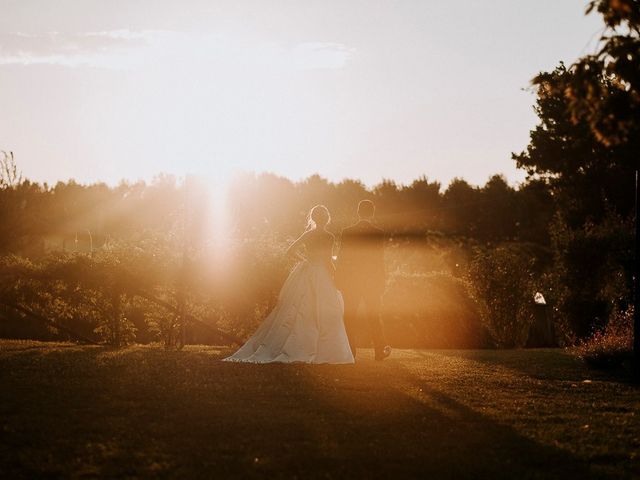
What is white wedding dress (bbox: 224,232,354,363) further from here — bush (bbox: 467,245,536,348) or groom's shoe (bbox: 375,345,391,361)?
bush (bbox: 467,245,536,348)

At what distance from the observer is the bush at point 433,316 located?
1099 inches

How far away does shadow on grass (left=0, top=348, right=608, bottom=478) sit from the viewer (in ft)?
21.3

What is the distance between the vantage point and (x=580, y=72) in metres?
7.50

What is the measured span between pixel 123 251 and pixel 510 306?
13574mm

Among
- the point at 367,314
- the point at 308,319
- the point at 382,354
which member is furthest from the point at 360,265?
the point at 382,354

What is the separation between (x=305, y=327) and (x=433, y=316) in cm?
1410

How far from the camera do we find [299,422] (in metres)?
8.23

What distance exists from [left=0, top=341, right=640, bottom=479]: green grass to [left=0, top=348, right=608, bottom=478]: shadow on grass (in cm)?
2

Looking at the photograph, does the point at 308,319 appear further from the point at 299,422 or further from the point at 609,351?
the point at 299,422

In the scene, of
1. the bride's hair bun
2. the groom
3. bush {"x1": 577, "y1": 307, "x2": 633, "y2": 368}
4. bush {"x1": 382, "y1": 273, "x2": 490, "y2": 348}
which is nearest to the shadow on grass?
the groom

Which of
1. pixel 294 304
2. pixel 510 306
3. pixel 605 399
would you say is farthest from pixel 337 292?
pixel 510 306

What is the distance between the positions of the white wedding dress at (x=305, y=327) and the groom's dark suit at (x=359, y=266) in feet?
1.02

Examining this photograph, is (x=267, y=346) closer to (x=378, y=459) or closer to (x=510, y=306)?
(x=378, y=459)

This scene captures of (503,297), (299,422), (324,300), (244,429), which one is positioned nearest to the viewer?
(244,429)
